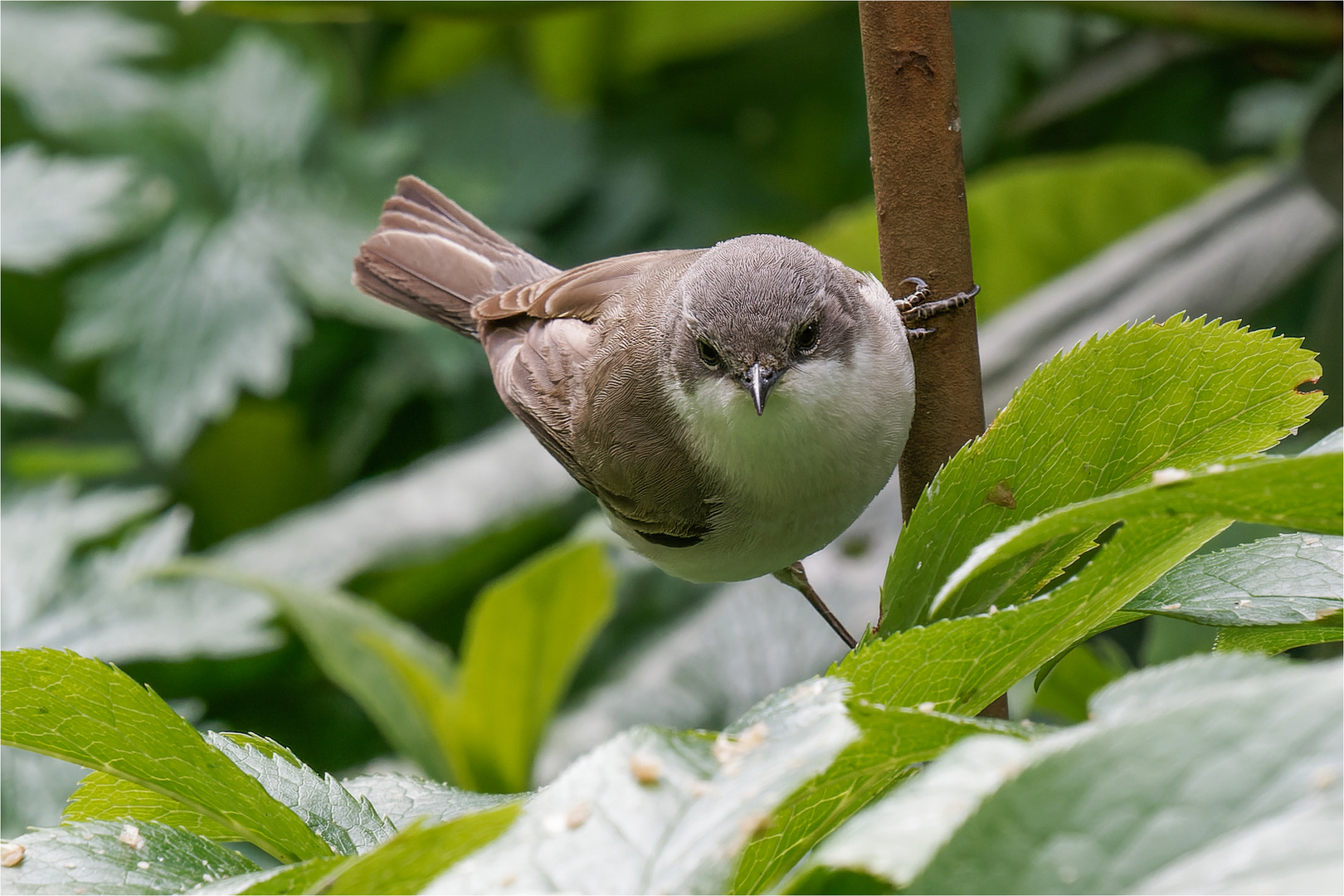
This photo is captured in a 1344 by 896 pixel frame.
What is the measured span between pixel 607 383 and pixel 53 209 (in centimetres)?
169

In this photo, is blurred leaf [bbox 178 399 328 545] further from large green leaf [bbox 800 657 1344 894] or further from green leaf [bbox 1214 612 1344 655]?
large green leaf [bbox 800 657 1344 894]

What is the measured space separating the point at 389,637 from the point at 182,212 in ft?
5.43

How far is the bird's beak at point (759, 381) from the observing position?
160cm

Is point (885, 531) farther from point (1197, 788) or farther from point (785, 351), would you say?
point (1197, 788)

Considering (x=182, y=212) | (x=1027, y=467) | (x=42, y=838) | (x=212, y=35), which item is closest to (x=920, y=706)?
(x=1027, y=467)

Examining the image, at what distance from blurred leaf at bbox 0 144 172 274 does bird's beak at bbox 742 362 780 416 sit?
1.92m

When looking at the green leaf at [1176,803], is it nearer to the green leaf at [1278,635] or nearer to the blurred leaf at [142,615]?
the green leaf at [1278,635]

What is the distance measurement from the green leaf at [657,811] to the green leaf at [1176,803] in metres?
0.08

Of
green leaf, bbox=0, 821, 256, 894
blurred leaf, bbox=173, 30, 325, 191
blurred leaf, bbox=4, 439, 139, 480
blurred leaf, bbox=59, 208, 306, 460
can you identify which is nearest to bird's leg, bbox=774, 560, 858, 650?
green leaf, bbox=0, 821, 256, 894

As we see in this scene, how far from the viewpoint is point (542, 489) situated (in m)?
2.96

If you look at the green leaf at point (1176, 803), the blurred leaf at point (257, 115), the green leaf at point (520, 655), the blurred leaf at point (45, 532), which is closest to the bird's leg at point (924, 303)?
the green leaf at point (1176, 803)

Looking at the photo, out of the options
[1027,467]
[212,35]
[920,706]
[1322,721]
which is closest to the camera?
[1322,721]

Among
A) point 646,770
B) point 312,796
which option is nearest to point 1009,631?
point 646,770

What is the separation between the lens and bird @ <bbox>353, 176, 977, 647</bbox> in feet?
5.34
